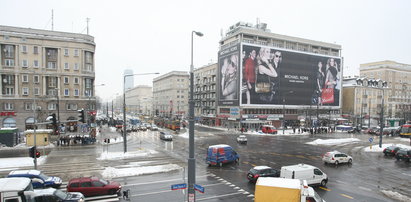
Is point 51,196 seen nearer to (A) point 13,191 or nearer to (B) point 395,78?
(A) point 13,191

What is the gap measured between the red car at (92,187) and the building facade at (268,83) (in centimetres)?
5669

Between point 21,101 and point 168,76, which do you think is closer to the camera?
point 21,101

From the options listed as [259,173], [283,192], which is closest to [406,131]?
[259,173]

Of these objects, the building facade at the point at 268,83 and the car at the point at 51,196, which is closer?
the car at the point at 51,196

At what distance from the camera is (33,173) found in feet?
57.9

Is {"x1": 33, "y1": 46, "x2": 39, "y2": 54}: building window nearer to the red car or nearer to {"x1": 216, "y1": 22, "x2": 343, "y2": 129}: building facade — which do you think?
{"x1": 216, "y1": 22, "x2": 343, "y2": 129}: building facade

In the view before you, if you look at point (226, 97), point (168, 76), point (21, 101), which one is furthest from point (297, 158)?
point (168, 76)

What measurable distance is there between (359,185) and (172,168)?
1553 cm

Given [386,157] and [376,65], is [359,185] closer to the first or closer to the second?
[386,157]

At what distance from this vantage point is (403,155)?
2870 cm

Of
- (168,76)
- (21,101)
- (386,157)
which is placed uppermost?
(168,76)

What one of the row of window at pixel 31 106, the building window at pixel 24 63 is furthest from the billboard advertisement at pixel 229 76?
the building window at pixel 24 63

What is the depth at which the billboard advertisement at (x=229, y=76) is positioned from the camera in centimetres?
7406

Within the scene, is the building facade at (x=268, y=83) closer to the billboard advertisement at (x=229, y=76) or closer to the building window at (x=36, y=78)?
the billboard advertisement at (x=229, y=76)
